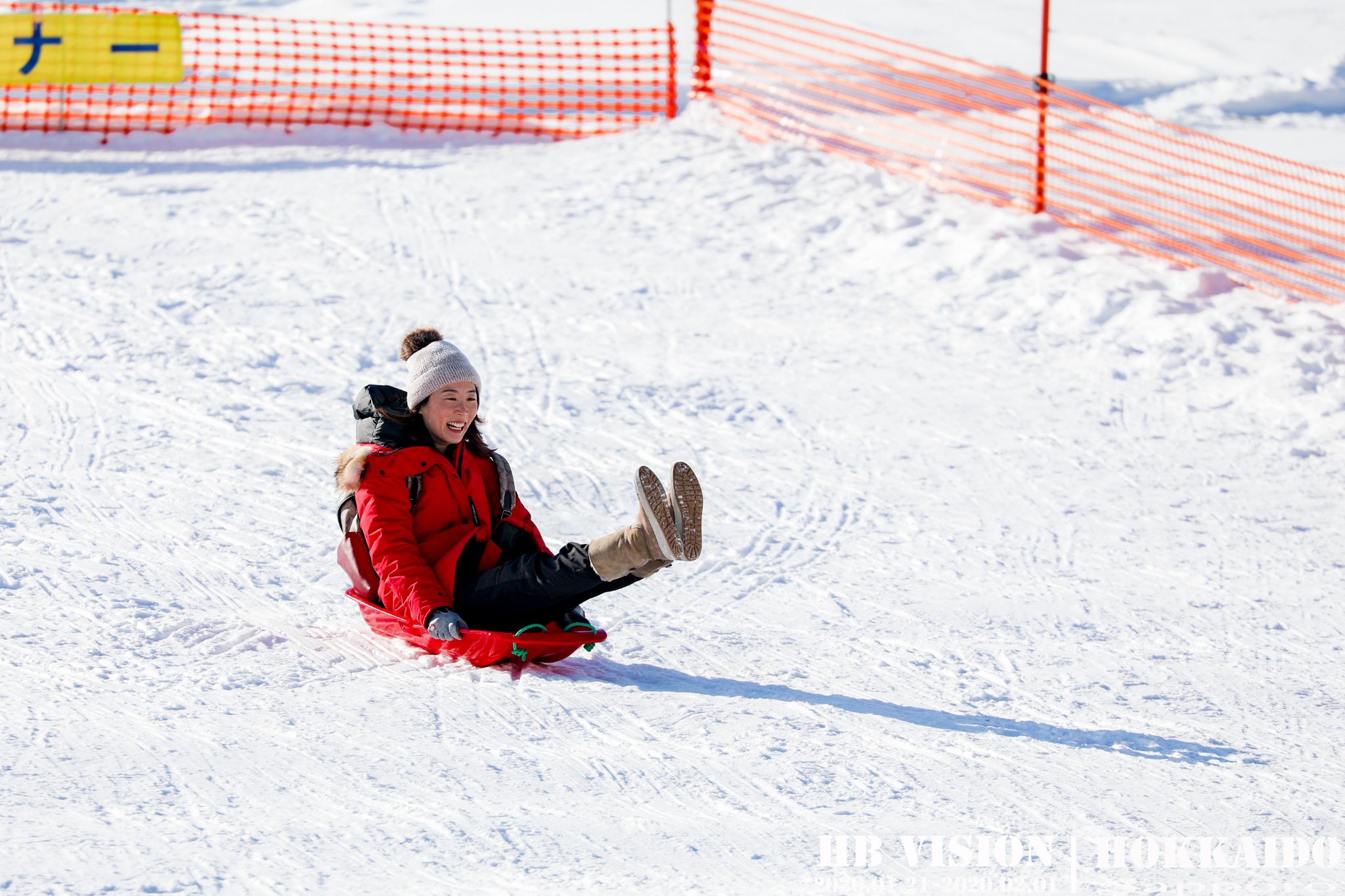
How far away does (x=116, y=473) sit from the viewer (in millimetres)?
5609

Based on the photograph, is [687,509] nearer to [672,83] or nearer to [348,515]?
[348,515]

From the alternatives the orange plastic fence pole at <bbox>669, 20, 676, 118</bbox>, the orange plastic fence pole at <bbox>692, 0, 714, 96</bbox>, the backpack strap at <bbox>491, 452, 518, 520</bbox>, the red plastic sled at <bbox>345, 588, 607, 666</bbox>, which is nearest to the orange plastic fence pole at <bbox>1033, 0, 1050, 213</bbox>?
the orange plastic fence pole at <bbox>692, 0, 714, 96</bbox>

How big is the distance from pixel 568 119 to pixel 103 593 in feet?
23.7

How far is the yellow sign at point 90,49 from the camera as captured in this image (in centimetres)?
1004

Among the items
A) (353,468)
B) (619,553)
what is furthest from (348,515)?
(619,553)

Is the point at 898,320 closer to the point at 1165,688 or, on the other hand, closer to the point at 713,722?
the point at 1165,688

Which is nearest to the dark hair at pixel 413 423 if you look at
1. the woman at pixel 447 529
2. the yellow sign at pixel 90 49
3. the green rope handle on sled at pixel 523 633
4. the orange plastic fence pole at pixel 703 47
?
the woman at pixel 447 529

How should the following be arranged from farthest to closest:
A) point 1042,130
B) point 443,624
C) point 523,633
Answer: point 1042,130
point 523,633
point 443,624

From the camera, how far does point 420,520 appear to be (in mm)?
4070

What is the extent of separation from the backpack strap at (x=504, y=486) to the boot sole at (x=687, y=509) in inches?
33.8

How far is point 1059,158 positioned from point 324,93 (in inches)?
239

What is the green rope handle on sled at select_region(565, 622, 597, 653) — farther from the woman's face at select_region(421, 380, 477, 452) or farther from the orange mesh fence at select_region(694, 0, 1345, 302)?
the orange mesh fence at select_region(694, 0, 1345, 302)

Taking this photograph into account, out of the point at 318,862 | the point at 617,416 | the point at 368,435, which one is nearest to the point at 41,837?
the point at 318,862

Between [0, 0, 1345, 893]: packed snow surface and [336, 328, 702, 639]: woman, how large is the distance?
0.21 m
